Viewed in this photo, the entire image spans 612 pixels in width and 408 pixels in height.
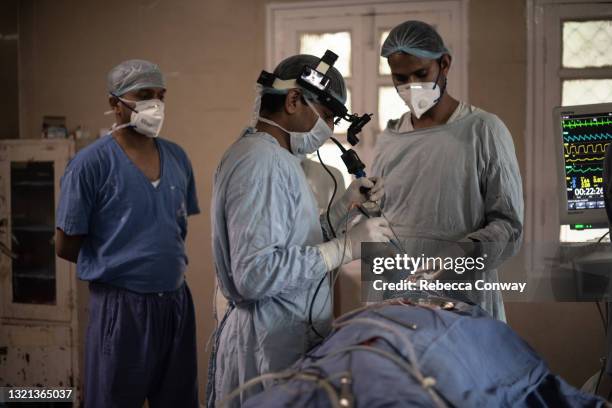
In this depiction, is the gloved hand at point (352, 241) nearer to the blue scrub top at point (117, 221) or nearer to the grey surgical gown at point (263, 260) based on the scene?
the grey surgical gown at point (263, 260)

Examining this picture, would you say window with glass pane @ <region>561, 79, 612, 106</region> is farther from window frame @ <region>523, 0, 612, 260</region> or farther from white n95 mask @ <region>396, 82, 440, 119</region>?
white n95 mask @ <region>396, 82, 440, 119</region>

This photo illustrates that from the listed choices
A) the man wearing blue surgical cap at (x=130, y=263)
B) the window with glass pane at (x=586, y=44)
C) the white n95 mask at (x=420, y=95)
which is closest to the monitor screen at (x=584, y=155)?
the white n95 mask at (x=420, y=95)

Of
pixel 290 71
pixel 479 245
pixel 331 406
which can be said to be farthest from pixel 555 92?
pixel 331 406

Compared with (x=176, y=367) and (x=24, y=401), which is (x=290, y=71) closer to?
(x=176, y=367)

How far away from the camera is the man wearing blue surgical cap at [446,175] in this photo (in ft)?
6.19

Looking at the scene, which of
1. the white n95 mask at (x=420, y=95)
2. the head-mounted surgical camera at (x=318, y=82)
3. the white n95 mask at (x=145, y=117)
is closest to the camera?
the head-mounted surgical camera at (x=318, y=82)

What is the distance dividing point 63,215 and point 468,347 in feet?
5.01

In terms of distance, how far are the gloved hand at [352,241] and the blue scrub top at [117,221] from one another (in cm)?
94

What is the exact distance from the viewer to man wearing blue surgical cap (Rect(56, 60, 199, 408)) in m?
2.28

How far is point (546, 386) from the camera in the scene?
1.38 metres

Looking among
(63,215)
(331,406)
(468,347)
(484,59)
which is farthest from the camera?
(484,59)

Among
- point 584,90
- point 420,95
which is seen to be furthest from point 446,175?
point 584,90

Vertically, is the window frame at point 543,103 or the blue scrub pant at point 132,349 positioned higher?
the window frame at point 543,103

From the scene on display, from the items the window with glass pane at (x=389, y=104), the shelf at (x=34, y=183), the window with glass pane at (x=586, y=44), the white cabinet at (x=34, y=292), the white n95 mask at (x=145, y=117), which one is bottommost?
the white cabinet at (x=34, y=292)
